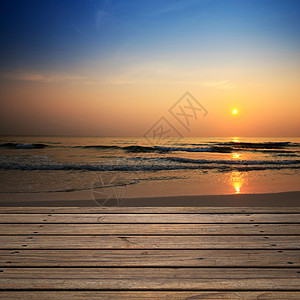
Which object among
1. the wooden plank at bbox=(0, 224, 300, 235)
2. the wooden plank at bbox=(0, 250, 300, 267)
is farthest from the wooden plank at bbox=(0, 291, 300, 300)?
the wooden plank at bbox=(0, 224, 300, 235)

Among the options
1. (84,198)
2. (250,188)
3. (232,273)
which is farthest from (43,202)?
(250,188)

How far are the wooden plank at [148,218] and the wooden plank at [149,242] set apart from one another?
15.5 inches

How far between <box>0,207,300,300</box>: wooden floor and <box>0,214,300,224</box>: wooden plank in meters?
0.01

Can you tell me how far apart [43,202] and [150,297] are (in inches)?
196

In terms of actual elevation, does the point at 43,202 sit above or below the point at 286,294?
below

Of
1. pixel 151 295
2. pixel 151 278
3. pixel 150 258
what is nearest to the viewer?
pixel 151 295

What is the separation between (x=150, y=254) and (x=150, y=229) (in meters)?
0.49

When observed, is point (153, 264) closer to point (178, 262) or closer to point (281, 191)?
point (178, 262)

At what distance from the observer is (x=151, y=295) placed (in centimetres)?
154

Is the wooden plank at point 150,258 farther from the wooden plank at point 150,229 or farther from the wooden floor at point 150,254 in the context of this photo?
the wooden plank at point 150,229

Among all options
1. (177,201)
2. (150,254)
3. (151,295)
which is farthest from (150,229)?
(177,201)

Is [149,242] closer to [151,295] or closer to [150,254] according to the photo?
[150,254]

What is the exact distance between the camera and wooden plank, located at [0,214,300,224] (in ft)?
8.84

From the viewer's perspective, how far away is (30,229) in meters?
2.47
